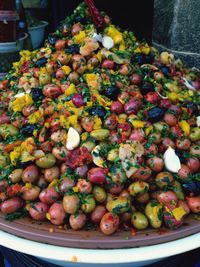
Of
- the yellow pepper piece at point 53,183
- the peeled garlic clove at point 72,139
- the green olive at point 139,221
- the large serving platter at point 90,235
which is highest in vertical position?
the peeled garlic clove at point 72,139

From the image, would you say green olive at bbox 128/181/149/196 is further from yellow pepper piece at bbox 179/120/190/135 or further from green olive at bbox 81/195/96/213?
yellow pepper piece at bbox 179/120/190/135

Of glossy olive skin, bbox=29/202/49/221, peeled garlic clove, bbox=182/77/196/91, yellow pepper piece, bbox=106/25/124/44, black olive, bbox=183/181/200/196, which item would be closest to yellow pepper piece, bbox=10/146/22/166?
glossy olive skin, bbox=29/202/49/221

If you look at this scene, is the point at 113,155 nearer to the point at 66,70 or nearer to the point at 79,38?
the point at 66,70

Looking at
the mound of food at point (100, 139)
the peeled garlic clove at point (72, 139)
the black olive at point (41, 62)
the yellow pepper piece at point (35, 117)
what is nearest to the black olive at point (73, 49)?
the mound of food at point (100, 139)

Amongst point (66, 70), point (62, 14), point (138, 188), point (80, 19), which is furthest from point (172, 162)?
point (62, 14)

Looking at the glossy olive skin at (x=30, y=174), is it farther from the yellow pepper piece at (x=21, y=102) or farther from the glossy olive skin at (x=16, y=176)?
the yellow pepper piece at (x=21, y=102)

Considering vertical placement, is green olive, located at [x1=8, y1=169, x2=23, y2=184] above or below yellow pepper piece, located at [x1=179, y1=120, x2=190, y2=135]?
below
